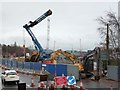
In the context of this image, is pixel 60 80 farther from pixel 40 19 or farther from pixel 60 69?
pixel 40 19

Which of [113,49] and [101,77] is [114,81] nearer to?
[101,77]

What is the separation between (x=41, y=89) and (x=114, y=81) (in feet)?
36.6

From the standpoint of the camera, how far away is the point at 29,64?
145 feet

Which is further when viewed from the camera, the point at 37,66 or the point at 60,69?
the point at 37,66

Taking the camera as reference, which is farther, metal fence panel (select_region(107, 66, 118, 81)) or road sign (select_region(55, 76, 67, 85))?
metal fence panel (select_region(107, 66, 118, 81))

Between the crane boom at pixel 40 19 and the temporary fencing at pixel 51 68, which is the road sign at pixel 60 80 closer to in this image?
the temporary fencing at pixel 51 68

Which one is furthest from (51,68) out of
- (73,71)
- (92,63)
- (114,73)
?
(114,73)

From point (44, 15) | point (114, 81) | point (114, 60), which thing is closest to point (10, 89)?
point (114, 81)

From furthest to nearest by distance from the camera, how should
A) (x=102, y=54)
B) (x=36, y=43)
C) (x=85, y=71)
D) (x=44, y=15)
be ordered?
(x=36, y=43), (x=44, y=15), (x=85, y=71), (x=102, y=54)

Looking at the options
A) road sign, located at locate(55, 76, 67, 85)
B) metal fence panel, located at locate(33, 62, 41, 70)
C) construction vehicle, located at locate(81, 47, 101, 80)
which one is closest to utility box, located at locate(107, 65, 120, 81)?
construction vehicle, located at locate(81, 47, 101, 80)

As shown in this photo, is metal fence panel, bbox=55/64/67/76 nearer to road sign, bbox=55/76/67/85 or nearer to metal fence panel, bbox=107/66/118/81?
metal fence panel, bbox=107/66/118/81

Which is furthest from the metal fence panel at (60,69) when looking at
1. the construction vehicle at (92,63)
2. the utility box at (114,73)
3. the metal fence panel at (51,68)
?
the utility box at (114,73)

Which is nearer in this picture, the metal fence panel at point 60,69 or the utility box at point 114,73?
the utility box at point 114,73

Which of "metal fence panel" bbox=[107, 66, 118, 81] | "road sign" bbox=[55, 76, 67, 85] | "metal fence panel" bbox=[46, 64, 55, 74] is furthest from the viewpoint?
"metal fence panel" bbox=[46, 64, 55, 74]
